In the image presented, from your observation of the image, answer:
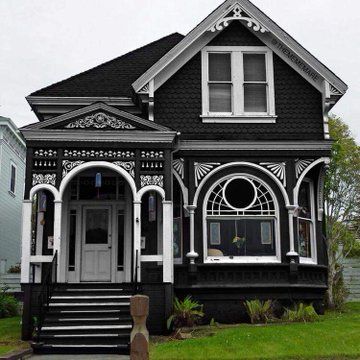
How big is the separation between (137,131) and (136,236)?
2.45m

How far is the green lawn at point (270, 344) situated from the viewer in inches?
391

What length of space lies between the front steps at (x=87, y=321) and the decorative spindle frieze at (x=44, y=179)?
93.3 inches

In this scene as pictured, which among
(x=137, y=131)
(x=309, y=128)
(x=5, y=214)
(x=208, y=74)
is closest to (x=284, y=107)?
(x=309, y=128)

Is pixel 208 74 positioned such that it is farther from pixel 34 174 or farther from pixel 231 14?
pixel 34 174

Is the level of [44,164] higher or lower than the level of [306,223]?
higher

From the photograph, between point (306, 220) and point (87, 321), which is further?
point (306, 220)

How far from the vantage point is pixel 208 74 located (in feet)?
51.9

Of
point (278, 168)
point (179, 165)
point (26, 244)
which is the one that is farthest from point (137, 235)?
point (278, 168)

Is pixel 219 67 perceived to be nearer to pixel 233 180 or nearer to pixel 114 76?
pixel 233 180

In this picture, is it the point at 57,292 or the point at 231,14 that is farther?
the point at 231,14

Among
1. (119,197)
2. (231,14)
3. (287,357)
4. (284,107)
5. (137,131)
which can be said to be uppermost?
(231,14)

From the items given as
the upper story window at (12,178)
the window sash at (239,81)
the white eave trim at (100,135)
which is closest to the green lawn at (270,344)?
the white eave trim at (100,135)

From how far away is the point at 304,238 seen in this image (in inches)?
613

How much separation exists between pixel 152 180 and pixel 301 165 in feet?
13.6
